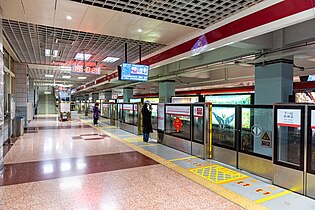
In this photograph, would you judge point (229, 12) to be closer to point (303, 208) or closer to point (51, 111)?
point (303, 208)

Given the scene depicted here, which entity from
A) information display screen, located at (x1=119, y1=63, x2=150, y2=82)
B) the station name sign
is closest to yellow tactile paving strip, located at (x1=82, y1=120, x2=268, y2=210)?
information display screen, located at (x1=119, y1=63, x2=150, y2=82)

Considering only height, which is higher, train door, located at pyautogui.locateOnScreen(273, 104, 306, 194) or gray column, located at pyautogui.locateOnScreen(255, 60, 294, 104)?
gray column, located at pyautogui.locateOnScreen(255, 60, 294, 104)

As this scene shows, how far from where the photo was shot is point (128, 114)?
11.4m

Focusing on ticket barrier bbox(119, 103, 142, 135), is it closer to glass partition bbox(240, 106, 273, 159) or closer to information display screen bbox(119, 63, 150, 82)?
information display screen bbox(119, 63, 150, 82)

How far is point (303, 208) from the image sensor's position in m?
3.03

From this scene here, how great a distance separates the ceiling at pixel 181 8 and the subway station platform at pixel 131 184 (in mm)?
3465

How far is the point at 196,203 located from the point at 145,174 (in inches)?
58.8

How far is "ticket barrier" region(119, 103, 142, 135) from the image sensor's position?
32.4 feet

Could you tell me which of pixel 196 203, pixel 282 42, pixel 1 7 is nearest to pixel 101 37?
pixel 1 7

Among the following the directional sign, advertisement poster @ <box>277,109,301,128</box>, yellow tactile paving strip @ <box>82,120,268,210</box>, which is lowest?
yellow tactile paving strip @ <box>82,120,268,210</box>

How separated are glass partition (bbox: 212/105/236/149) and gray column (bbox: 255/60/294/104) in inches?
38.5

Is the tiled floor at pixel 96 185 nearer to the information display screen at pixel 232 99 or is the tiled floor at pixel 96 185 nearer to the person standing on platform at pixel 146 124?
the person standing on platform at pixel 146 124

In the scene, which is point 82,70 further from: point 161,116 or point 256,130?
point 256,130

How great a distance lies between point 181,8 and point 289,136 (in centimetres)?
333
